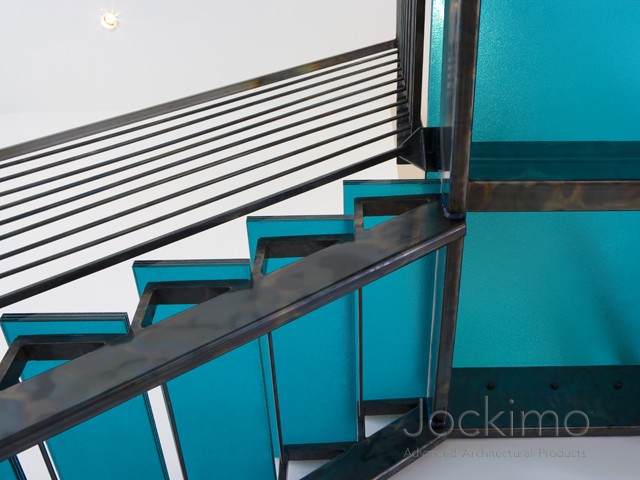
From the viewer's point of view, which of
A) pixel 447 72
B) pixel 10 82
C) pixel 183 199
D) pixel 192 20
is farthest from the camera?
pixel 10 82

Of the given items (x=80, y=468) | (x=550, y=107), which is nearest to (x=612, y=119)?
(x=550, y=107)

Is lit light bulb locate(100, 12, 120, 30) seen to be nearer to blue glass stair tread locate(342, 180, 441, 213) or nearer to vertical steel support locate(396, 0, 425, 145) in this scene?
vertical steel support locate(396, 0, 425, 145)

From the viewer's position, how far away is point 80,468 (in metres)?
1.13

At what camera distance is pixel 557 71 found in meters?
1.21

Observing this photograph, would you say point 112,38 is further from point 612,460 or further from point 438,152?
point 612,460

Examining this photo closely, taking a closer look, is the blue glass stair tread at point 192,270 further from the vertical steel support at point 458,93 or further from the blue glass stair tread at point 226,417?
the vertical steel support at point 458,93

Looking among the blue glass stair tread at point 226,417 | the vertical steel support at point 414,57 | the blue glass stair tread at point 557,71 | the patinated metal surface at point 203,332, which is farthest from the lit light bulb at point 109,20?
the patinated metal surface at point 203,332

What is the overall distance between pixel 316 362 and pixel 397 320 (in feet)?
0.64

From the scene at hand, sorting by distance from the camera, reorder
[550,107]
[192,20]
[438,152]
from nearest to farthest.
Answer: [438,152], [550,107], [192,20]

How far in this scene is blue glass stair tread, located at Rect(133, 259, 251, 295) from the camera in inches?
36.9

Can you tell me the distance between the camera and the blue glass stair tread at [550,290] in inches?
53.9

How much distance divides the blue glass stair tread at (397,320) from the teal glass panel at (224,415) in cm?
25

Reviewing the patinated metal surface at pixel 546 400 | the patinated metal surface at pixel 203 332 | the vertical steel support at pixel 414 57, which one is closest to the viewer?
the patinated metal surface at pixel 203 332

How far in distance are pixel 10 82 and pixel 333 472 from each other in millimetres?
4945
